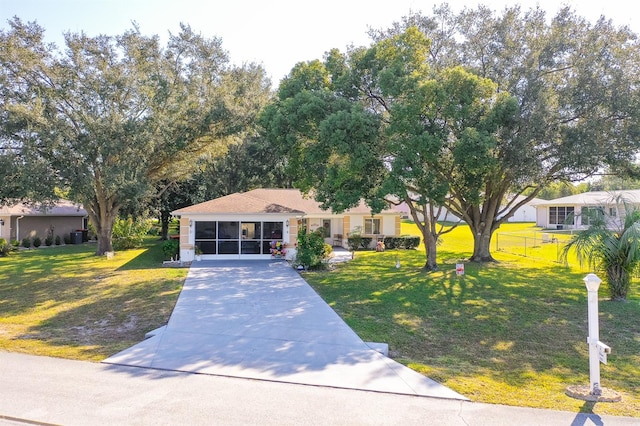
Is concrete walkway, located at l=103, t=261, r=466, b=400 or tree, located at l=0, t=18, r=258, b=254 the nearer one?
concrete walkway, located at l=103, t=261, r=466, b=400

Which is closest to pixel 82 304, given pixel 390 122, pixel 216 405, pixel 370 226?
pixel 216 405

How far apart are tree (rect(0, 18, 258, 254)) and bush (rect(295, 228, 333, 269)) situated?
8.11m

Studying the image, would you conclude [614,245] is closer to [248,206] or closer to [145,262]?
[248,206]

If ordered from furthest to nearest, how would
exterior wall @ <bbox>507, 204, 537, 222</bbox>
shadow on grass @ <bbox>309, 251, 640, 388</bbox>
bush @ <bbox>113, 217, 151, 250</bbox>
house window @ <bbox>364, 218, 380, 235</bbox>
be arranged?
exterior wall @ <bbox>507, 204, 537, 222</bbox>
bush @ <bbox>113, 217, 151, 250</bbox>
house window @ <bbox>364, 218, 380, 235</bbox>
shadow on grass @ <bbox>309, 251, 640, 388</bbox>

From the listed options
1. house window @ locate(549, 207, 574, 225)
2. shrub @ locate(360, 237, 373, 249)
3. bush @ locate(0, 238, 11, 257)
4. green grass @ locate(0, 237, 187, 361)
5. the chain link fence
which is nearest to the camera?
green grass @ locate(0, 237, 187, 361)

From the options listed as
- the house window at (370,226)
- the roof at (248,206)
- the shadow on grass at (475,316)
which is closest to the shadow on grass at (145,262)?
the roof at (248,206)

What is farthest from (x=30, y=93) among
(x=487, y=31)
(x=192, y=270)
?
(x=487, y=31)

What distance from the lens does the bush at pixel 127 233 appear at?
3069cm

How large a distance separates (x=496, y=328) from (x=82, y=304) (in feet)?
37.2

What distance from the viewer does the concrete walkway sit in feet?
21.9

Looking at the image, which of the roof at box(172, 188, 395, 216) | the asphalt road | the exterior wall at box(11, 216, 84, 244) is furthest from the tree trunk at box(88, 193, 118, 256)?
the asphalt road

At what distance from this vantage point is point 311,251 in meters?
19.5

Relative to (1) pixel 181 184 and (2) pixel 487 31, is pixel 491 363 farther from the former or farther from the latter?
(1) pixel 181 184

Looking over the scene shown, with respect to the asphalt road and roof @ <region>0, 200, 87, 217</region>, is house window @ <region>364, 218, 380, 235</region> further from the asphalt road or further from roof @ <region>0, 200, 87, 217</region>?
the asphalt road
